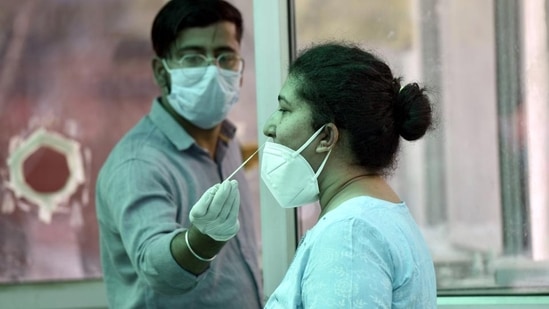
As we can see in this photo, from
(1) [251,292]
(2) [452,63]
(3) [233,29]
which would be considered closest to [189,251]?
(1) [251,292]

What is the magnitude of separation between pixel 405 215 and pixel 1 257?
210 centimetres

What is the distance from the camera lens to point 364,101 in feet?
5.10

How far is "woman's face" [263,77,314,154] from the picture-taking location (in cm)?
161

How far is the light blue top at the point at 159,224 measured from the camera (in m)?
2.15

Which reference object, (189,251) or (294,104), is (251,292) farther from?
(294,104)

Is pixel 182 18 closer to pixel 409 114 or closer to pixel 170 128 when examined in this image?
pixel 170 128

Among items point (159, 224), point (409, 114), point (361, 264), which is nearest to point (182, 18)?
point (159, 224)

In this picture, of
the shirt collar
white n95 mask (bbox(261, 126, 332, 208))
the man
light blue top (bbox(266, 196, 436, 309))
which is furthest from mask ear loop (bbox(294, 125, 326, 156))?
the shirt collar

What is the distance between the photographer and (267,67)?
2193 mm

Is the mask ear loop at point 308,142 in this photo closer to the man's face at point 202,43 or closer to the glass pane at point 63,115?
the man's face at point 202,43

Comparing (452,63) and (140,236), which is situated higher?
(452,63)

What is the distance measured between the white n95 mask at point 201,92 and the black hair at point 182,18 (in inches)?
4.3

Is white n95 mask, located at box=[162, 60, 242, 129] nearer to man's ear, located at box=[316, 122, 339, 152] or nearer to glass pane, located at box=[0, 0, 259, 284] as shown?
glass pane, located at box=[0, 0, 259, 284]

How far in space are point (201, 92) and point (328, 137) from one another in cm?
94
